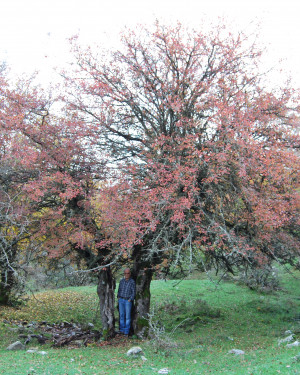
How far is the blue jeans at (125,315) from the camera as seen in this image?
11.2 meters

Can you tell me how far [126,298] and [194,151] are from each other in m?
5.07

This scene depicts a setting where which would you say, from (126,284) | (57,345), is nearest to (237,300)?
(126,284)

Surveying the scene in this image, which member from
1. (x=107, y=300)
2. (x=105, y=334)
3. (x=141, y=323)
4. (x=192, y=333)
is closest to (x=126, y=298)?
(x=107, y=300)

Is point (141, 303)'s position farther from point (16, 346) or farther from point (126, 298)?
point (16, 346)

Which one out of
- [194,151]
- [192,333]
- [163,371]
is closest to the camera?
[163,371]

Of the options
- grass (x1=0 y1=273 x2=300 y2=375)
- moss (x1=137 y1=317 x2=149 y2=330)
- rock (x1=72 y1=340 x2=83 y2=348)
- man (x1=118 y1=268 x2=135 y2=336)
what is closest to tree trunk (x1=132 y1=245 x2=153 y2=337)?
moss (x1=137 y1=317 x2=149 y2=330)

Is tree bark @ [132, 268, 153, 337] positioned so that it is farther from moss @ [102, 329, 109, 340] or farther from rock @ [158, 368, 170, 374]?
rock @ [158, 368, 170, 374]

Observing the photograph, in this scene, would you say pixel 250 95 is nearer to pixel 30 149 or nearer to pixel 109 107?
pixel 109 107

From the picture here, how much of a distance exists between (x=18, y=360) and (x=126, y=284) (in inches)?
160

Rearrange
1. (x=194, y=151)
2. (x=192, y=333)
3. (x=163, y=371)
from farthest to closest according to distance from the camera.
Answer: (x=192, y=333)
(x=194, y=151)
(x=163, y=371)

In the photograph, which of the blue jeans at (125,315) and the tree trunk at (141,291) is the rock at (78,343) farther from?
the tree trunk at (141,291)

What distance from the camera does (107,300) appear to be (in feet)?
38.2

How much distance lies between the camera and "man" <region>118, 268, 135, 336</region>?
11250mm

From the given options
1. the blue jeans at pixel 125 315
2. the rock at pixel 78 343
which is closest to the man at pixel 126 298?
the blue jeans at pixel 125 315
